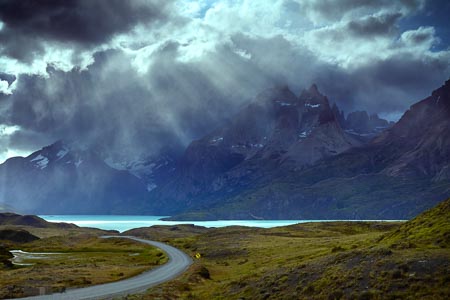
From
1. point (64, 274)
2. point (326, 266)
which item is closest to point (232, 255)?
point (64, 274)

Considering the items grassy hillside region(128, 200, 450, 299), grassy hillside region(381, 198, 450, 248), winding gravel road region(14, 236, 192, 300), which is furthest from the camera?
winding gravel road region(14, 236, 192, 300)

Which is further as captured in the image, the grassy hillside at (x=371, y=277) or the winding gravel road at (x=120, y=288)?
the winding gravel road at (x=120, y=288)

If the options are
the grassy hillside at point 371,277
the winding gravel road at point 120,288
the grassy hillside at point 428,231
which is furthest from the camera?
the winding gravel road at point 120,288

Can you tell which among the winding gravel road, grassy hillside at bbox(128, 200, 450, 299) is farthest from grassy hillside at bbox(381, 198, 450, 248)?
the winding gravel road

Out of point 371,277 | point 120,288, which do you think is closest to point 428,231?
point 371,277

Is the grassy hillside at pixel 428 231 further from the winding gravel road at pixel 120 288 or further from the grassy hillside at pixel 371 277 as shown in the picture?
the winding gravel road at pixel 120 288

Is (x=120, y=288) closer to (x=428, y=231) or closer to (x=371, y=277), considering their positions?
(x=371, y=277)

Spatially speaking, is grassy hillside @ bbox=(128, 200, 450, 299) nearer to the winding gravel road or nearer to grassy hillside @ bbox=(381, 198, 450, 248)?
grassy hillside @ bbox=(381, 198, 450, 248)

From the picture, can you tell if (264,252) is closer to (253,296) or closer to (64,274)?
(64,274)

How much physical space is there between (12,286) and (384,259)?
47465 mm

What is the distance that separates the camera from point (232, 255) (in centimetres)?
12162

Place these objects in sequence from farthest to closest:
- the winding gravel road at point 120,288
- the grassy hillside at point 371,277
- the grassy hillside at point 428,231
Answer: the winding gravel road at point 120,288
the grassy hillside at point 428,231
the grassy hillside at point 371,277

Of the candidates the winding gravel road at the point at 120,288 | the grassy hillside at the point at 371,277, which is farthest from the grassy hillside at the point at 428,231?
the winding gravel road at the point at 120,288

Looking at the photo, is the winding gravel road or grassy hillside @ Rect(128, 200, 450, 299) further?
the winding gravel road
